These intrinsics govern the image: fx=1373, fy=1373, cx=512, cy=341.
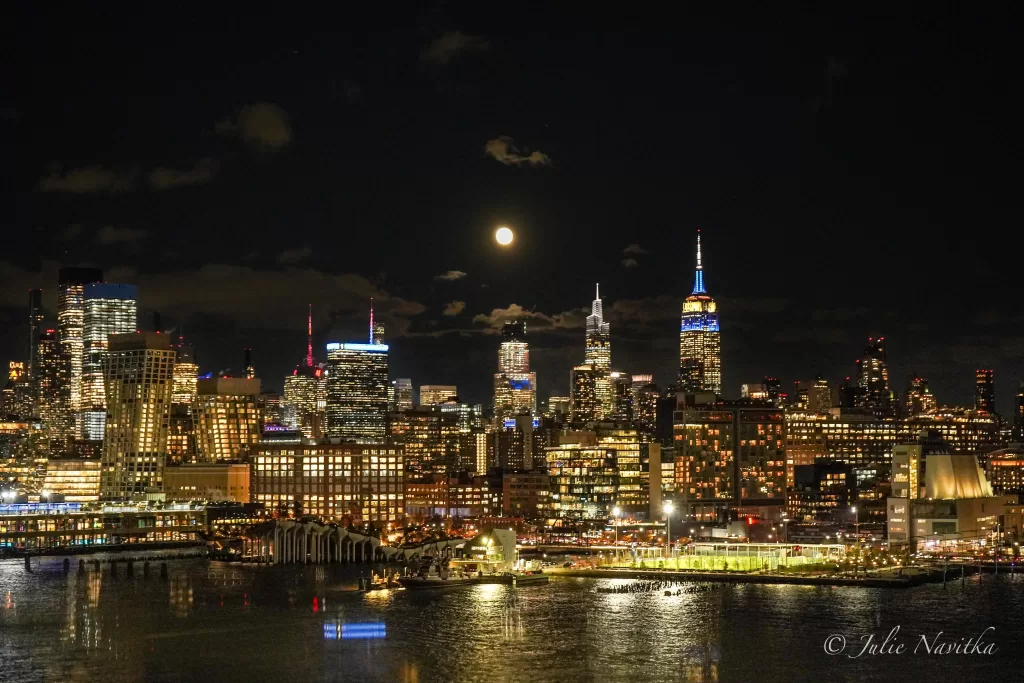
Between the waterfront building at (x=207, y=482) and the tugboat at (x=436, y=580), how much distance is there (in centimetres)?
8516

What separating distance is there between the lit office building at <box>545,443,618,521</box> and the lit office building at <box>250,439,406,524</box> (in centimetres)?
1643

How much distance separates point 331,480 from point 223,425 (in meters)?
59.6

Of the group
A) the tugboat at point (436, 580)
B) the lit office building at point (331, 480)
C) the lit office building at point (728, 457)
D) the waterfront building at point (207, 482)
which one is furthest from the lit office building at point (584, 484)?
the tugboat at point (436, 580)

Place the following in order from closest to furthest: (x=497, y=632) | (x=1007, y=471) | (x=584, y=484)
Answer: (x=497, y=632), (x=584, y=484), (x=1007, y=471)

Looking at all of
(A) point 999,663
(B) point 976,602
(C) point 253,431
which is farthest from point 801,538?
(C) point 253,431

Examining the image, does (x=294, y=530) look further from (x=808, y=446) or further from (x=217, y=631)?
(x=808, y=446)

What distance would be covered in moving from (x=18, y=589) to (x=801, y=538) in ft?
208

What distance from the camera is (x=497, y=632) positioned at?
6328 cm

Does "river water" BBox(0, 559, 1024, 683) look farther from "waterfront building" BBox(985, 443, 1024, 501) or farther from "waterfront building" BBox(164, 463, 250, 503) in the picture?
"waterfront building" BBox(164, 463, 250, 503)

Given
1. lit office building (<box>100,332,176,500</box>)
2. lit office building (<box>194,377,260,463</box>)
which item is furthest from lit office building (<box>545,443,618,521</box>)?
lit office building (<box>194,377,260,463</box>)

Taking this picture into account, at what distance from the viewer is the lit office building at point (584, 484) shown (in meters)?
140

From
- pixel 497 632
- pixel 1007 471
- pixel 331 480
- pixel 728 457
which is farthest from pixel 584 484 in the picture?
pixel 497 632

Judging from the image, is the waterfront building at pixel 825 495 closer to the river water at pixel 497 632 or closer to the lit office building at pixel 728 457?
the lit office building at pixel 728 457

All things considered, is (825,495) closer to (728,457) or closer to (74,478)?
(728,457)
